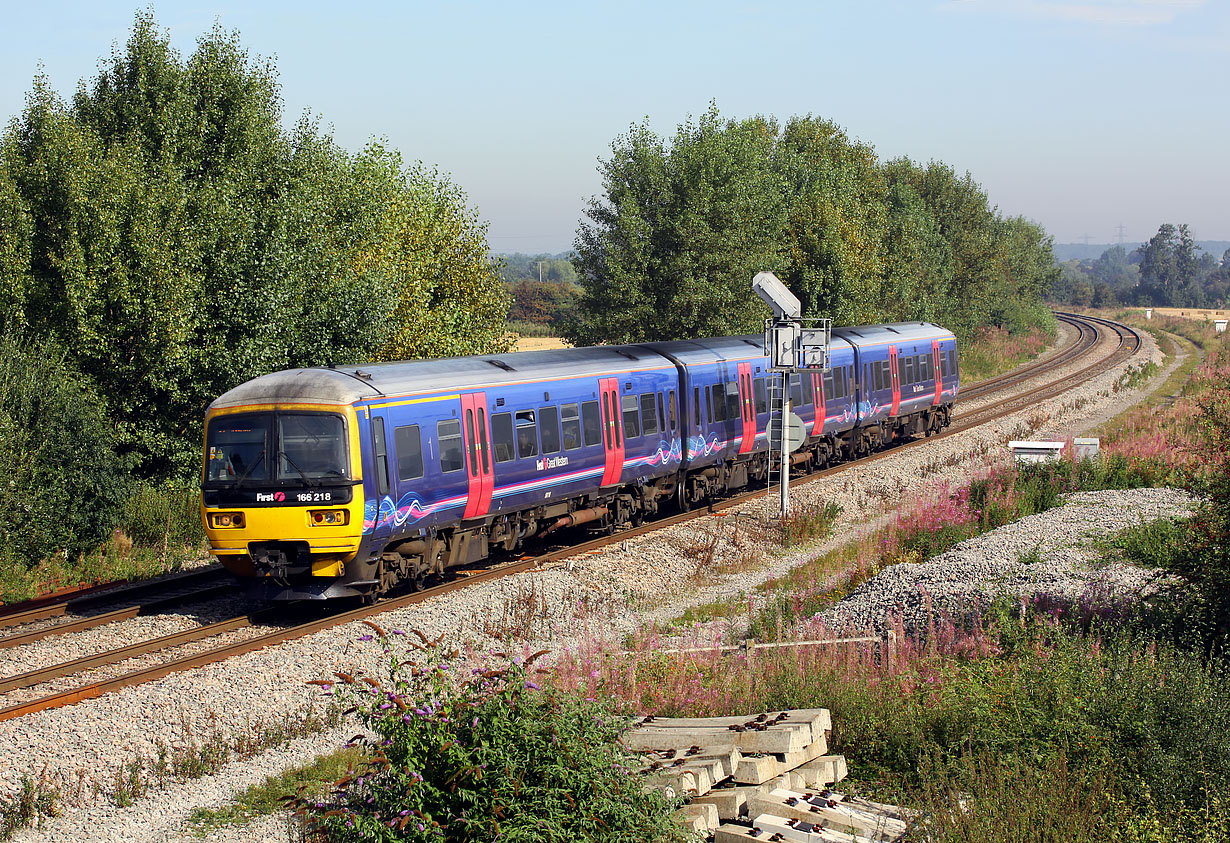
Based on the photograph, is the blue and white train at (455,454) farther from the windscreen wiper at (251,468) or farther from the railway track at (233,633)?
the railway track at (233,633)

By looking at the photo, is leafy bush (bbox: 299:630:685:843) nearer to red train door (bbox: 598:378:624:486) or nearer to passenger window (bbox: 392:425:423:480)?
passenger window (bbox: 392:425:423:480)

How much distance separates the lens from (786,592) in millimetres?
15523

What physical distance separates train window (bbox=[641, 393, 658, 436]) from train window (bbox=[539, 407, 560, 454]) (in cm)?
282

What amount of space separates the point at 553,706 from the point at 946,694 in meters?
4.09

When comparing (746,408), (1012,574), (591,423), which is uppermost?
(591,423)

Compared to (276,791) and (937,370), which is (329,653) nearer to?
(276,791)

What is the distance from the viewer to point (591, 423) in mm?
19297

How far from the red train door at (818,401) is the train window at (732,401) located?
319 centimetres

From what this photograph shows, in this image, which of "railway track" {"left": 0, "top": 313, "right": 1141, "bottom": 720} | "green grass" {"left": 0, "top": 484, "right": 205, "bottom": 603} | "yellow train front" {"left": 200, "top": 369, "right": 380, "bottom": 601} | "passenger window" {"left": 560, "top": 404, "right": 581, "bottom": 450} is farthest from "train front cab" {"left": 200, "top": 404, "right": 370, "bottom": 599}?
"passenger window" {"left": 560, "top": 404, "right": 581, "bottom": 450}

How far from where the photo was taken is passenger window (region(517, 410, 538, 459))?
1742cm

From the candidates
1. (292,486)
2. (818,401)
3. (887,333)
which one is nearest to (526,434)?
(292,486)

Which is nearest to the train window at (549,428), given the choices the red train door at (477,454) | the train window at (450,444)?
the red train door at (477,454)

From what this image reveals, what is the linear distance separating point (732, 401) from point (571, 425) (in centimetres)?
611

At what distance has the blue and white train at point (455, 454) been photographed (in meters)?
14.2
